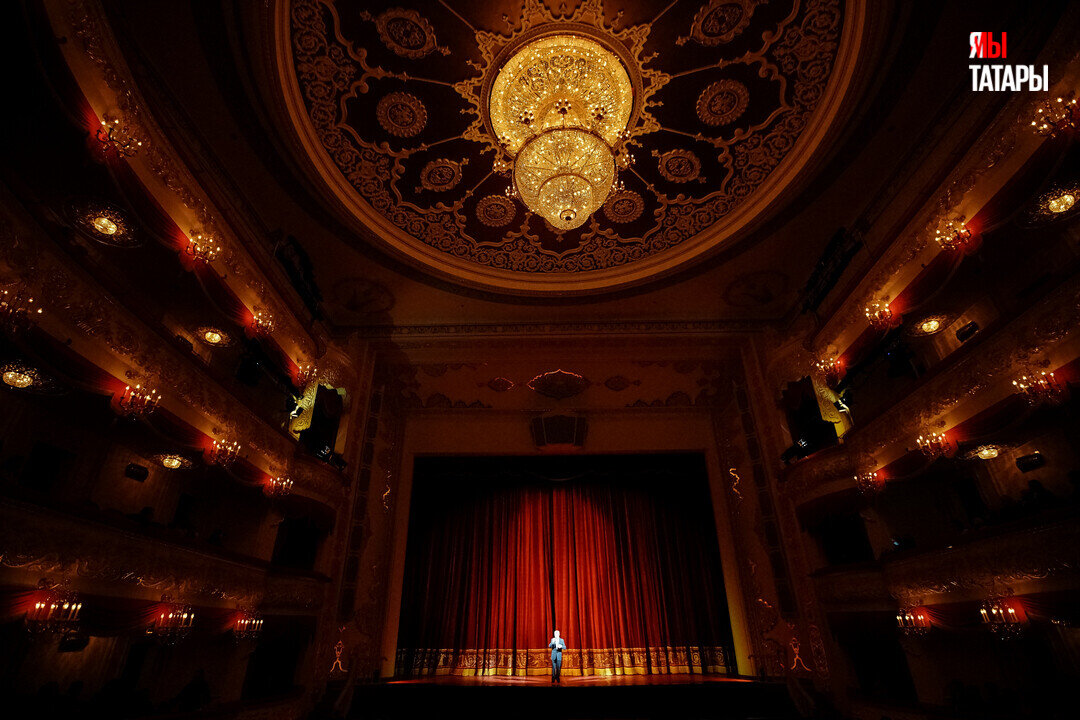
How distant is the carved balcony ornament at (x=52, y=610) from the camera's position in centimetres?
417

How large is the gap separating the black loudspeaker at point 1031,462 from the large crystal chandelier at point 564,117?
20.5 feet

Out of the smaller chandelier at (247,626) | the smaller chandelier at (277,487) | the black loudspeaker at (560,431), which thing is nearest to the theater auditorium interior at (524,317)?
the smaller chandelier at (277,487)

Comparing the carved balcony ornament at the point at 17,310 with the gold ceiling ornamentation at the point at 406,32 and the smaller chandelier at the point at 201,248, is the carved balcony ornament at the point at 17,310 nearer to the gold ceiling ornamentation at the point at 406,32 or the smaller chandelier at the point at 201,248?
the smaller chandelier at the point at 201,248

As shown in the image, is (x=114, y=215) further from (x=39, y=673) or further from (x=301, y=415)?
(x=39, y=673)

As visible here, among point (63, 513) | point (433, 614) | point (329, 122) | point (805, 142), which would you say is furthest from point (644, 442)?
point (63, 513)

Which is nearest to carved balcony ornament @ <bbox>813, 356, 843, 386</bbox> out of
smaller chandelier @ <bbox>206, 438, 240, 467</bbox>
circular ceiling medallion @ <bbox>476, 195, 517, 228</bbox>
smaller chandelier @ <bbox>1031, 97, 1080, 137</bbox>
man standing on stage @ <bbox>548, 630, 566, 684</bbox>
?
smaller chandelier @ <bbox>1031, 97, 1080, 137</bbox>

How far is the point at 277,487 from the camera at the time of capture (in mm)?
7113

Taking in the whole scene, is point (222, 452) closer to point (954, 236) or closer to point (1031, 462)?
point (954, 236)

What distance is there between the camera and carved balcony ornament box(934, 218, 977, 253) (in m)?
5.32

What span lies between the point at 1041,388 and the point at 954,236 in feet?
5.98

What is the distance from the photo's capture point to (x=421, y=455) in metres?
11.3

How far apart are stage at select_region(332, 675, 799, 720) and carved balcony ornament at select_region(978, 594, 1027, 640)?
3.15m

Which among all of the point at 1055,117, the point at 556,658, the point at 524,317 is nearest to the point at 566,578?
the point at 556,658

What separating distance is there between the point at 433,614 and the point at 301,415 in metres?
5.60
